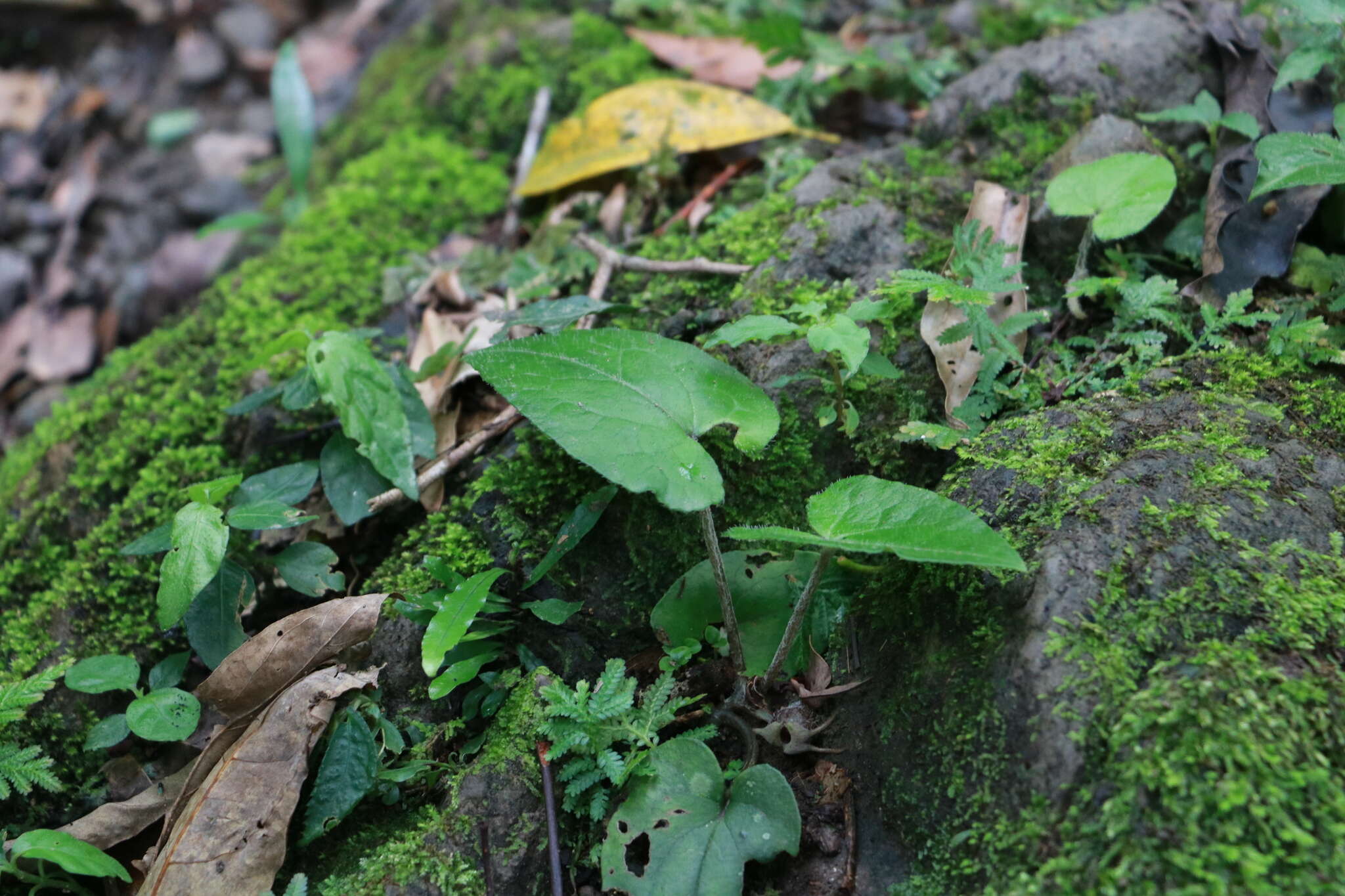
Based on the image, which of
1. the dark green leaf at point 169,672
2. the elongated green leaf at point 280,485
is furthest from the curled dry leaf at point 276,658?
the elongated green leaf at point 280,485

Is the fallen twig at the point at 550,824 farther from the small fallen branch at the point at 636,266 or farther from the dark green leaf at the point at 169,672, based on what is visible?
the small fallen branch at the point at 636,266

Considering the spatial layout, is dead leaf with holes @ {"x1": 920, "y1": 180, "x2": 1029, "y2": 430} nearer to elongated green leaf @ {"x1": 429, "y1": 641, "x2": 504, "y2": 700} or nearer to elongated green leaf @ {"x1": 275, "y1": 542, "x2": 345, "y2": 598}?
elongated green leaf @ {"x1": 429, "y1": 641, "x2": 504, "y2": 700}

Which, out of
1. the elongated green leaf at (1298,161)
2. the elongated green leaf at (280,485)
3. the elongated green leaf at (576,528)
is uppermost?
the elongated green leaf at (1298,161)

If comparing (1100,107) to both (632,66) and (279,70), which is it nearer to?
(632,66)

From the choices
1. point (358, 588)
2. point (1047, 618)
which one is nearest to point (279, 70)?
point (358, 588)

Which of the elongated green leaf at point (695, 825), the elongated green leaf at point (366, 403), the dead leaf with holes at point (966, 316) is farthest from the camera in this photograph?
the elongated green leaf at point (366, 403)
